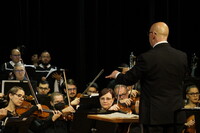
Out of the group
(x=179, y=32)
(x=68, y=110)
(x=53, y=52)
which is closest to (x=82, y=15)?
(x=53, y=52)

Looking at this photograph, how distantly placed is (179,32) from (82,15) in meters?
2.29

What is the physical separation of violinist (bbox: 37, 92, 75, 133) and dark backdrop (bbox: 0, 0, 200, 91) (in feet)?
10.9

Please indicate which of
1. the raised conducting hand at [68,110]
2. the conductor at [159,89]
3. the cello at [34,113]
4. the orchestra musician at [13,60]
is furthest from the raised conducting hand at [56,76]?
the conductor at [159,89]

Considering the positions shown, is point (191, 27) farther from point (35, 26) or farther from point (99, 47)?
point (35, 26)

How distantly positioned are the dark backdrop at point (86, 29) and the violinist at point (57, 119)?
3316 mm

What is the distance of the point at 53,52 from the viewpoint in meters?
10.6

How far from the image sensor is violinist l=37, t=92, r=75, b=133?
243 inches

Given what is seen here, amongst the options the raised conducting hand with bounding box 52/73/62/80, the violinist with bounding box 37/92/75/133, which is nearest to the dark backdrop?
the raised conducting hand with bounding box 52/73/62/80

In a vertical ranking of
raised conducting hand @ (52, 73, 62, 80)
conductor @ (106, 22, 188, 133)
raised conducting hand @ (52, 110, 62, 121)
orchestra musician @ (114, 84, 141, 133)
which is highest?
conductor @ (106, 22, 188, 133)

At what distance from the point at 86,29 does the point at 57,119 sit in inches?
177

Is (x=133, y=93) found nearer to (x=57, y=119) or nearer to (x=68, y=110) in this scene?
(x=68, y=110)

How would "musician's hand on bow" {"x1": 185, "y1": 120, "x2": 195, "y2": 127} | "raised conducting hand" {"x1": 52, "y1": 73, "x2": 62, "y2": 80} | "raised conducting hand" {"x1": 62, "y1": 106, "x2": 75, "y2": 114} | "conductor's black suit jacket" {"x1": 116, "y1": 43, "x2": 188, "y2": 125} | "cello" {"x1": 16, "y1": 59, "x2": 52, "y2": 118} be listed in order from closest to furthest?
"conductor's black suit jacket" {"x1": 116, "y1": 43, "x2": 188, "y2": 125}, "musician's hand on bow" {"x1": 185, "y1": 120, "x2": 195, "y2": 127}, "cello" {"x1": 16, "y1": 59, "x2": 52, "y2": 118}, "raised conducting hand" {"x1": 62, "y1": 106, "x2": 75, "y2": 114}, "raised conducting hand" {"x1": 52, "y1": 73, "x2": 62, "y2": 80}

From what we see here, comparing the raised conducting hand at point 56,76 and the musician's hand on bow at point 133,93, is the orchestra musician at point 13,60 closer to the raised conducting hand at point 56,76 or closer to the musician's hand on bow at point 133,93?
the raised conducting hand at point 56,76

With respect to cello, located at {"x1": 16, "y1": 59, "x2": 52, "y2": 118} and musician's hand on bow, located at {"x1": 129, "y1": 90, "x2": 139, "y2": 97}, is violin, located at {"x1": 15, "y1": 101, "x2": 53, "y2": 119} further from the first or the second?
musician's hand on bow, located at {"x1": 129, "y1": 90, "x2": 139, "y2": 97}
